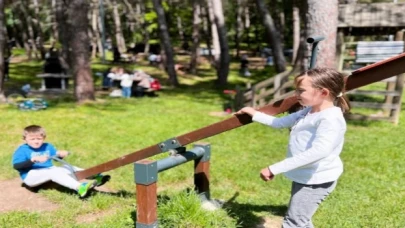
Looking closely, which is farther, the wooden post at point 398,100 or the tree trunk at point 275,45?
the tree trunk at point 275,45

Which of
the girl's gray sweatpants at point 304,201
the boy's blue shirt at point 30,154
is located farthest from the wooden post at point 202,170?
the boy's blue shirt at point 30,154

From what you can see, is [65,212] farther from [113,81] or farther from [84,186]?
[113,81]

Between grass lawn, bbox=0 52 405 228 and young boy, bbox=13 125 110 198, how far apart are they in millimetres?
174

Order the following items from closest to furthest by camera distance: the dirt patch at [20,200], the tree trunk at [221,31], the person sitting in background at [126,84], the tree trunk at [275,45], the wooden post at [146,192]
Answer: the wooden post at [146,192] < the dirt patch at [20,200] < the person sitting in background at [126,84] < the tree trunk at [275,45] < the tree trunk at [221,31]

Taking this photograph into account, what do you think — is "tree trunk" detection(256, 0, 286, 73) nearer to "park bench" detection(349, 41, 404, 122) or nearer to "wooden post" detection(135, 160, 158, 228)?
"park bench" detection(349, 41, 404, 122)

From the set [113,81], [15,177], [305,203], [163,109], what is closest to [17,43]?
[113,81]

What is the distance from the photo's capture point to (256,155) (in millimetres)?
6992

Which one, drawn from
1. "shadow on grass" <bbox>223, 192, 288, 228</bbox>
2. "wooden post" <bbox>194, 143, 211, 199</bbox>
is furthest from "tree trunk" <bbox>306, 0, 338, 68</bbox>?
"wooden post" <bbox>194, 143, 211, 199</bbox>

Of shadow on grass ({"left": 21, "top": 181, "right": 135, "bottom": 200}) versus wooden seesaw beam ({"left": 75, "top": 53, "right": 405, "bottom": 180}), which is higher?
wooden seesaw beam ({"left": 75, "top": 53, "right": 405, "bottom": 180})

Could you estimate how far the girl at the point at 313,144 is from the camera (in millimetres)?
2811

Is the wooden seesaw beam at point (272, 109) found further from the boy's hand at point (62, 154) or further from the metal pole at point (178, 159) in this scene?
the boy's hand at point (62, 154)

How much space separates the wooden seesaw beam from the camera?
112 inches

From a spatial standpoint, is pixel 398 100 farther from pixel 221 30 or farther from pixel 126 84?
pixel 221 30

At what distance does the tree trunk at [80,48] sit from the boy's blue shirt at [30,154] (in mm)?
7362
